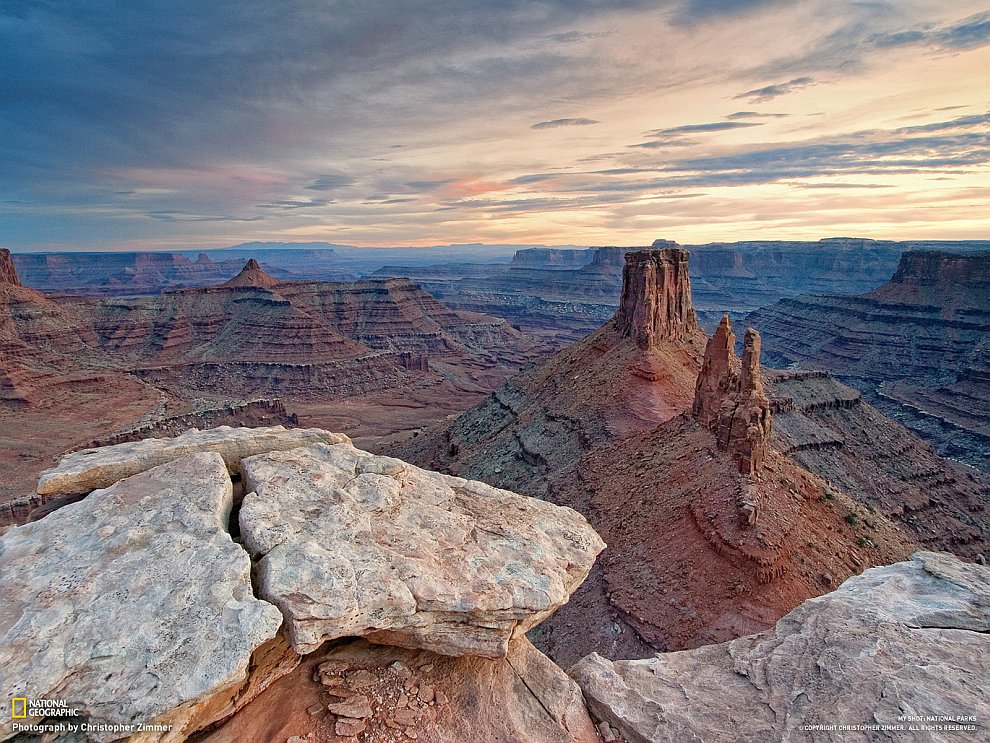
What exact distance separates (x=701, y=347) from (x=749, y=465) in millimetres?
33799

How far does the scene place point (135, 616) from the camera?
6652mm

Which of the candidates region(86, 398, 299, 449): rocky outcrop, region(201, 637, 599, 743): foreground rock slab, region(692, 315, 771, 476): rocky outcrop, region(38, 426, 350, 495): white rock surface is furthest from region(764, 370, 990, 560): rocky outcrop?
region(86, 398, 299, 449): rocky outcrop

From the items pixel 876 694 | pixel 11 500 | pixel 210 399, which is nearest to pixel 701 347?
pixel 876 694

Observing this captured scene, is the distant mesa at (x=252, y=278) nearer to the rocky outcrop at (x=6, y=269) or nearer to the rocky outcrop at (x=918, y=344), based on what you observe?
the rocky outcrop at (x=6, y=269)

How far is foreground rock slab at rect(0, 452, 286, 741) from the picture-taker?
6000 mm

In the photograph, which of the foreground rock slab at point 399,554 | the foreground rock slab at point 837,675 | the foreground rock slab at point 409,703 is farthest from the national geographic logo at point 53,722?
the foreground rock slab at point 837,675

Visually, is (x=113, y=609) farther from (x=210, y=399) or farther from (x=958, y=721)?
(x=210, y=399)

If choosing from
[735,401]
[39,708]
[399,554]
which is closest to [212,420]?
[735,401]

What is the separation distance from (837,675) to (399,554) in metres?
7.55

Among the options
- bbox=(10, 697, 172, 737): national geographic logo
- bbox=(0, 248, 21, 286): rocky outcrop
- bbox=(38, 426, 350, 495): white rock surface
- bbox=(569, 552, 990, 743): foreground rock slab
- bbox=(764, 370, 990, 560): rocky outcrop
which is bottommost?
bbox=(764, 370, 990, 560): rocky outcrop

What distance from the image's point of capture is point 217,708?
7.32m

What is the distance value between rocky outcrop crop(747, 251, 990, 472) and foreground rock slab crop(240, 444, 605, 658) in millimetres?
81433

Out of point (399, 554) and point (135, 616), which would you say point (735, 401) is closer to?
point (399, 554)

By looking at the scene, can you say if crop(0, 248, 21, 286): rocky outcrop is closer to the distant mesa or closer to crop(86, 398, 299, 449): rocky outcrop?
the distant mesa
